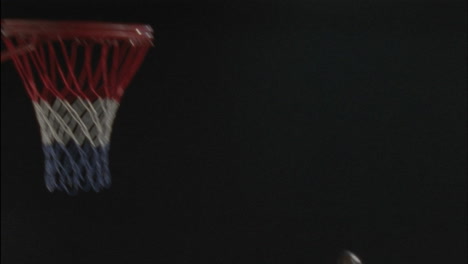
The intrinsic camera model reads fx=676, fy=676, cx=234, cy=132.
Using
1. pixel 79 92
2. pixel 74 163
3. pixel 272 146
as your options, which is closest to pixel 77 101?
pixel 79 92

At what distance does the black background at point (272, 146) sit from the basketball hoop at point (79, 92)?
205mm

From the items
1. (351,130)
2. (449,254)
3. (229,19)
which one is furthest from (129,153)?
(449,254)

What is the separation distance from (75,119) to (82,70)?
25 centimetres

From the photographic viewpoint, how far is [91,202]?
1.93 metres

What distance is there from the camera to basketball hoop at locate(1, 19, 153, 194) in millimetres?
1555

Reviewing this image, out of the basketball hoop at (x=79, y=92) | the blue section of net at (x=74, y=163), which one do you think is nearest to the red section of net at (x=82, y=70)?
the basketball hoop at (x=79, y=92)

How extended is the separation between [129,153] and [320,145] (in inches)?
21.4

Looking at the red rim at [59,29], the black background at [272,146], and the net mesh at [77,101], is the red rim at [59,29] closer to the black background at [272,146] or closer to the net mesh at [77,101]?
the net mesh at [77,101]

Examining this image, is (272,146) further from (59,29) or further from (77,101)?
(59,29)

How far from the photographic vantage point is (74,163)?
1.64 metres

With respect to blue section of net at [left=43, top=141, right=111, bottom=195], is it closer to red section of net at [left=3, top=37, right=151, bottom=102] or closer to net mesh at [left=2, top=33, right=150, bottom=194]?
net mesh at [left=2, top=33, right=150, bottom=194]

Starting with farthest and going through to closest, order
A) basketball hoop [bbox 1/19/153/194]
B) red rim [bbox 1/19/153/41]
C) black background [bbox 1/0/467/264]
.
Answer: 1. black background [bbox 1/0/467/264]
2. basketball hoop [bbox 1/19/153/194]
3. red rim [bbox 1/19/153/41]

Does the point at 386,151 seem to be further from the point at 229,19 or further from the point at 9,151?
the point at 9,151

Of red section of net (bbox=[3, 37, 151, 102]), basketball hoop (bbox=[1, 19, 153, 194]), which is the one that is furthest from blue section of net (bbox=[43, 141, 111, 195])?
red section of net (bbox=[3, 37, 151, 102])
